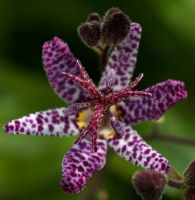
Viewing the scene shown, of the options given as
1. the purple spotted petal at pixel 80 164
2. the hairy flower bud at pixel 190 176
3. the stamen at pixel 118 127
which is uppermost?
the stamen at pixel 118 127

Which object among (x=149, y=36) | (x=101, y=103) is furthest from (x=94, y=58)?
(x=101, y=103)

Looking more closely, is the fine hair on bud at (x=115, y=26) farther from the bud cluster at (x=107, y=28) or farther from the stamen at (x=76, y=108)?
the stamen at (x=76, y=108)

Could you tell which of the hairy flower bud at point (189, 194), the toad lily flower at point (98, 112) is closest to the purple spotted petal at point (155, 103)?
the toad lily flower at point (98, 112)

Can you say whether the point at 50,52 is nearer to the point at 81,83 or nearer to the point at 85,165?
the point at 81,83

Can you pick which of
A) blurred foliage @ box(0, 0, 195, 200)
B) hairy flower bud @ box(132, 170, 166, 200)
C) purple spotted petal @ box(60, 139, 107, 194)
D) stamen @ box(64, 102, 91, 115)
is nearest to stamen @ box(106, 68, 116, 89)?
stamen @ box(64, 102, 91, 115)

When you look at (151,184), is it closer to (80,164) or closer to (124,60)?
(80,164)

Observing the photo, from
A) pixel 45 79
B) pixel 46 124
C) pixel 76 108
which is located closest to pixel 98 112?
pixel 76 108
